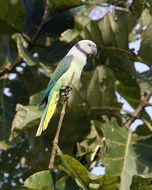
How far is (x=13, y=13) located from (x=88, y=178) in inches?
64.9

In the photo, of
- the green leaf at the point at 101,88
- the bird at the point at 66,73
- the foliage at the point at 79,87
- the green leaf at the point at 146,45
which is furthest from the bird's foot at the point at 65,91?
the green leaf at the point at 146,45

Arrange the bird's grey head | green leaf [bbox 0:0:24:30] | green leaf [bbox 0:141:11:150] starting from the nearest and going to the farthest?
the bird's grey head → green leaf [bbox 0:141:11:150] → green leaf [bbox 0:0:24:30]

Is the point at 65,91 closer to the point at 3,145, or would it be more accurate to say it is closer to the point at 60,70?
the point at 60,70

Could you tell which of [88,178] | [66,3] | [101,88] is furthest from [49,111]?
[66,3]

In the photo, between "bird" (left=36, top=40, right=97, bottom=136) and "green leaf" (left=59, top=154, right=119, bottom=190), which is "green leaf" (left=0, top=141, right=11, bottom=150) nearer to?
"bird" (left=36, top=40, right=97, bottom=136)

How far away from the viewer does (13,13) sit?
12.5 ft

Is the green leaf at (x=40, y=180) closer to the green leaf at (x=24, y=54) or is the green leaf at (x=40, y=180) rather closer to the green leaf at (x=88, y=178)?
the green leaf at (x=88, y=178)

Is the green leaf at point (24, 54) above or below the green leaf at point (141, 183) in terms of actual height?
above

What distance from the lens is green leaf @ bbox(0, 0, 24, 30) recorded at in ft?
12.4

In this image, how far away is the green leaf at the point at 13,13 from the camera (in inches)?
149

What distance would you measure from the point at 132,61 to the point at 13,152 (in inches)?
39.0

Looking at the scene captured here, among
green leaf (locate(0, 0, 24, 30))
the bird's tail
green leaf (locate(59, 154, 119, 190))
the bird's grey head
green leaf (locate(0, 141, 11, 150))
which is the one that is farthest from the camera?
green leaf (locate(0, 0, 24, 30))

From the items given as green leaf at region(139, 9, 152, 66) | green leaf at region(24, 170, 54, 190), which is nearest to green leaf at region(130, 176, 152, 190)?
green leaf at region(24, 170, 54, 190)

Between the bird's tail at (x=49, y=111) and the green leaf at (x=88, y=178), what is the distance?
343mm
